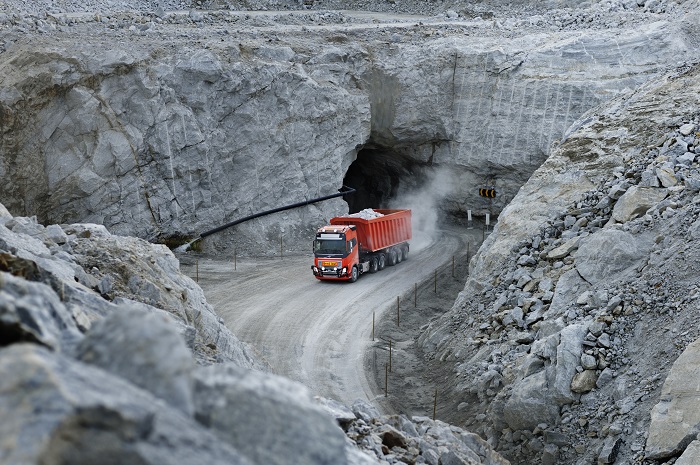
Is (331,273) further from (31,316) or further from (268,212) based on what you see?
(31,316)

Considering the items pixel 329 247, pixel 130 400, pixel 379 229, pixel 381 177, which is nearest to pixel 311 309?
pixel 329 247

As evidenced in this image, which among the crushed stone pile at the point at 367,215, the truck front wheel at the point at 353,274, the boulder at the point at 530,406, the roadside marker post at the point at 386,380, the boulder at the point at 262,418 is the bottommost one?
the roadside marker post at the point at 386,380

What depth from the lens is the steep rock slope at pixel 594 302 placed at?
14805mm

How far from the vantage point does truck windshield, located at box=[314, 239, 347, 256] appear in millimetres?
29172

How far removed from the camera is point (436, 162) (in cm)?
3912

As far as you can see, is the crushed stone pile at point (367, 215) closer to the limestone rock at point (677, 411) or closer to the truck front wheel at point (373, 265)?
the truck front wheel at point (373, 265)

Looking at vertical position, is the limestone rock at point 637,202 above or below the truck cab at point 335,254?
above

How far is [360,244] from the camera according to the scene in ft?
100

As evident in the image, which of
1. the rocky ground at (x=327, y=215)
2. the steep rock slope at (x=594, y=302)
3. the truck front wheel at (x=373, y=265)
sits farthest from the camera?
the truck front wheel at (x=373, y=265)

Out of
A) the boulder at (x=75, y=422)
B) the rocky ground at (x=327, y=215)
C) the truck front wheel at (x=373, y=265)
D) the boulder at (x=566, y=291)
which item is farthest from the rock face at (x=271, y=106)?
the boulder at (x=75, y=422)

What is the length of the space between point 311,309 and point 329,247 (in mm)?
3413

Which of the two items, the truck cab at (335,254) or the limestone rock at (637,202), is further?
the truck cab at (335,254)

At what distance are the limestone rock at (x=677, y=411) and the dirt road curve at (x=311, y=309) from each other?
26.4ft

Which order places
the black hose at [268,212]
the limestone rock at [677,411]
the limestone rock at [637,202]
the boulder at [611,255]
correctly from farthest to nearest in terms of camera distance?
the black hose at [268,212]
the limestone rock at [637,202]
the boulder at [611,255]
the limestone rock at [677,411]
